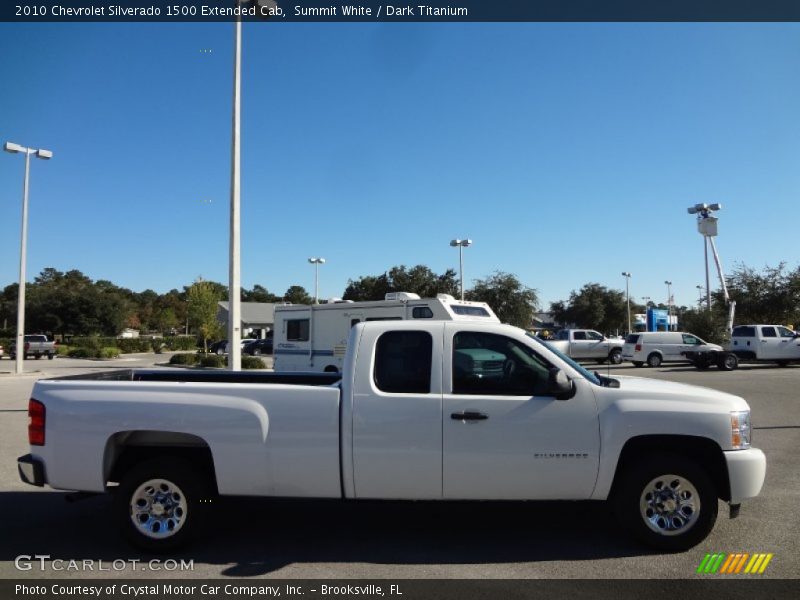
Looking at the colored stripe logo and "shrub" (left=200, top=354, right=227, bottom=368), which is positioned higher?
"shrub" (left=200, top=354, right=227, bottom=368)

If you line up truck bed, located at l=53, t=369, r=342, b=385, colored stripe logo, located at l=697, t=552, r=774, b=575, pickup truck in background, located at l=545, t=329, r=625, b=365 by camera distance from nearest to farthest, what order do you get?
colored stripe logo, located at l=697, t=552, r=774, b=575 → truck bed, located at l=53, t=369, r=342, b=385 → pickup truck in background, located at l=545, t=329, r=625, b=365

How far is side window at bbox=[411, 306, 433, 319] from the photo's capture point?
15.5 metres

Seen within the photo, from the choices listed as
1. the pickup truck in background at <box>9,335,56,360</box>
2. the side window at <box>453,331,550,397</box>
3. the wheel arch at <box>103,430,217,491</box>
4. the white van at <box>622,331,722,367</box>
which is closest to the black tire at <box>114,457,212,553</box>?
the wheel arch at <box>103,430,217,491</box>

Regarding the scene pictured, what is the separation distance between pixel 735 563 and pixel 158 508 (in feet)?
14.9

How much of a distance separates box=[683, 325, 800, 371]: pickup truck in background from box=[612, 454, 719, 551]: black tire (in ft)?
82.5

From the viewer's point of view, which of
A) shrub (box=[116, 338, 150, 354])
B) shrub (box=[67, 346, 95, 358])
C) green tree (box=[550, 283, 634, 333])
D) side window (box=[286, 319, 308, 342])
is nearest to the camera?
side window (box=[286, 319, 308, 342])

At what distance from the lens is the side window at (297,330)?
18.4m

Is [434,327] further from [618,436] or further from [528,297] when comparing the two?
[528,297]

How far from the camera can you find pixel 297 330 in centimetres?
1859

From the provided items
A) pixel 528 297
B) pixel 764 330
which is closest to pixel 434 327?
pixel 764 330

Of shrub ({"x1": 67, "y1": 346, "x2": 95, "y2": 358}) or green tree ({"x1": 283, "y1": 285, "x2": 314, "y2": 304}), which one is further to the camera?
green tree ({"x1": 283, "y1": 285, "x2": 314, "y2": 304})

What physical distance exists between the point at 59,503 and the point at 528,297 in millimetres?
42766

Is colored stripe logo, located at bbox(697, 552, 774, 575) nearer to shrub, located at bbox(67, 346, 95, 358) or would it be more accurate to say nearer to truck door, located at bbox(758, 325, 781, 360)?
truck door, located at bbox(758, 325, 781, 360)

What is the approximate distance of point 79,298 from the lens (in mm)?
70438
